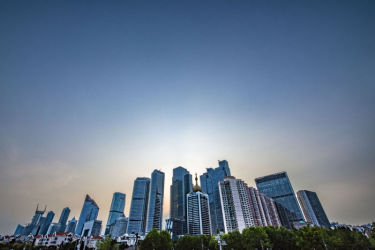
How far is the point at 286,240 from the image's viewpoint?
52.3 metres

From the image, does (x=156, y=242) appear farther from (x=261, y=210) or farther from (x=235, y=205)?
(x=261, y=210)

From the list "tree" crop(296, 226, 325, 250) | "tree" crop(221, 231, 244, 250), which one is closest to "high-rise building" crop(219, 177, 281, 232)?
"tree" crop(221, 231, 244, 250)

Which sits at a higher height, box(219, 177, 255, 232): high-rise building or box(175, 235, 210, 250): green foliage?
box(219, 177, 255, 232): high-rise building

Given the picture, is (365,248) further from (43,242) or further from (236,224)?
(43,242)

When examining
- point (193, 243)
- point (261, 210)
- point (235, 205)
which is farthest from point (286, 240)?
point (261, 210)

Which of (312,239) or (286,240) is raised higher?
(286,240)

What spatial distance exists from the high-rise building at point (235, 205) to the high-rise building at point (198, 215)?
4931 centimetres

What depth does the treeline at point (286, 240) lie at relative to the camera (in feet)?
143

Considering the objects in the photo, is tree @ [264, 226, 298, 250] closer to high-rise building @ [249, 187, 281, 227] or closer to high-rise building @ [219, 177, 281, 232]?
high-rise building @ [219, 177, 281, 232]

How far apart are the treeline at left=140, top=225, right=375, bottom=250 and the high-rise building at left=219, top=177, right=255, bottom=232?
Answer: 53962mm

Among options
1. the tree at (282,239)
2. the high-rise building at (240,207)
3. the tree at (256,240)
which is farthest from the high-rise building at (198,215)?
the tree at (256,240)

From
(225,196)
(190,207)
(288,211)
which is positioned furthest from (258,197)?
(288,211)

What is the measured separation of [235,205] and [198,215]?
5843 centimetres

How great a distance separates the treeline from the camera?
43.7 m
